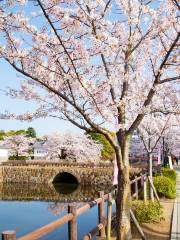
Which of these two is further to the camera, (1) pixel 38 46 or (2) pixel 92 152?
(2) pixel 92 152

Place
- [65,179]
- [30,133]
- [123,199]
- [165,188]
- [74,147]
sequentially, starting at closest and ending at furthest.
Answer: [123,199] → [165,188] → [65,179] → [74,147] → [30,133]

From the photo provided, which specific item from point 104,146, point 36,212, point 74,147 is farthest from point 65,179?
point 36,212

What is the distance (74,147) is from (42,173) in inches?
386

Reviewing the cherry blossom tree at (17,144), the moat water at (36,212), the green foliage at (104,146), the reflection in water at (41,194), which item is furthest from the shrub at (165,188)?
the cherry blossom tree at (17,144)

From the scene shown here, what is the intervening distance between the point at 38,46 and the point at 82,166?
137 ft

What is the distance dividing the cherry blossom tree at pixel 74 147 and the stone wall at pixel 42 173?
22.1ft

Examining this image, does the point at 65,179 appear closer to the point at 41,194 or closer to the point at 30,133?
the point at 41,194

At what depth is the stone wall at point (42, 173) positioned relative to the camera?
4781 cm

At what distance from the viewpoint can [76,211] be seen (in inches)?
299

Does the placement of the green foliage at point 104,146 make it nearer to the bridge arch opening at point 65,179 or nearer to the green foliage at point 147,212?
the bridge arch opening at point 65,179

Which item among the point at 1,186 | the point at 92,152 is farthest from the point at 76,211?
the point at 92,152

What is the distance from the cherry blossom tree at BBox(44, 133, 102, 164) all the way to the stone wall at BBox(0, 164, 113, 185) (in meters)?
6.74

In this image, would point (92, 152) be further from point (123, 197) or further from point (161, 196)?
point (123, 197)

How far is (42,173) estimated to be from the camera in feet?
161
